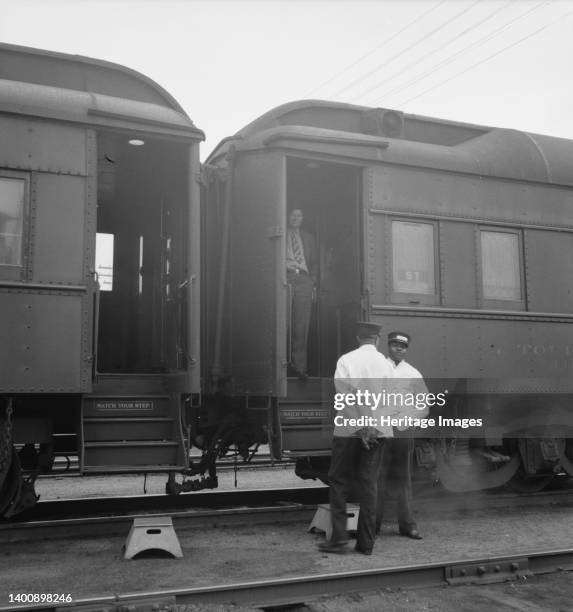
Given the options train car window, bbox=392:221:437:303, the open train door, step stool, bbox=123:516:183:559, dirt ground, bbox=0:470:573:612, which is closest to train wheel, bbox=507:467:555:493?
dirt ground, bbox=0:470:573:612

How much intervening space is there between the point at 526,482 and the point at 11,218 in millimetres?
6454

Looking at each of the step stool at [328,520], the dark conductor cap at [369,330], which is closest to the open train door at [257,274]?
the dark conductor cap at [369,330]

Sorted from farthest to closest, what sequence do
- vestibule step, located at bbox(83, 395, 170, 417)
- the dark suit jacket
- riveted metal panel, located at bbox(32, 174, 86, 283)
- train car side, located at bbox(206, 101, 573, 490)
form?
the dark suit jacket
train car side, located at bbox(206, 101, 573, 490)
vestibule step, located at bbox(83, 395, 170, 417)
riveted metal panel, located at bbox(32, 174, 86, 283)

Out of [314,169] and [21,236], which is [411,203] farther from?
[21,236]

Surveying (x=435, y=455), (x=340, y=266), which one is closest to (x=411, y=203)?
(x=340, y=266)

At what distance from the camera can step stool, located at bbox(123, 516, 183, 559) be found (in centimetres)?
562

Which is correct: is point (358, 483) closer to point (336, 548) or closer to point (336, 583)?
point (336, 548)

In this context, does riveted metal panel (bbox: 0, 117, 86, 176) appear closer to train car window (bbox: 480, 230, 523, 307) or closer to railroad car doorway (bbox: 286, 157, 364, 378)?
railroad car doorway (bbox: 286, 157, 364, 378)

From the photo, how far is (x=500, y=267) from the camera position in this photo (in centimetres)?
802

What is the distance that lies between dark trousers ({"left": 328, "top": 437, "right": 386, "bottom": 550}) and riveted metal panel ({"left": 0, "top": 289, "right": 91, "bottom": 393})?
2.21 metres

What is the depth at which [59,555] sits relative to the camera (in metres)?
5.86

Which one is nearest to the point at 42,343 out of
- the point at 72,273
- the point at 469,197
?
the point at 72,273

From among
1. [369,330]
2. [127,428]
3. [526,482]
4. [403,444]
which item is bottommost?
[526,482]

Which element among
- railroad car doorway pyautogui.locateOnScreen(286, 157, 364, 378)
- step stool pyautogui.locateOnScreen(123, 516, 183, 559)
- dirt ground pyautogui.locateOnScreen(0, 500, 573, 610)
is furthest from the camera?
railroad car doorway pyautogui.locateOnScreen(286, 157, 364, 378)
